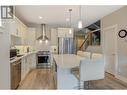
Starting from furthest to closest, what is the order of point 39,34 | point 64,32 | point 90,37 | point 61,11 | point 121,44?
point 39,34 → point 90,37 → point 64,32 → point 61,11 → point 121,44

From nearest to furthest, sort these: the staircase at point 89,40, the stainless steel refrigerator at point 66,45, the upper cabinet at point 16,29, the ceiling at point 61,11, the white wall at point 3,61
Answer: the white wall at point 3,61 < the upper cabinet at point 16,29 < the ceiling at point 61,11 < the stainless steel refrigerator at point 66,45 < the staircase at point 89,40

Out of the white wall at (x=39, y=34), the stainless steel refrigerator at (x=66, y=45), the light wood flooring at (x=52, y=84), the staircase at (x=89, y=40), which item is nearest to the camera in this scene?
the light wood flooring at (x=52, y=84)

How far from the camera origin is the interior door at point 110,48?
5676mm

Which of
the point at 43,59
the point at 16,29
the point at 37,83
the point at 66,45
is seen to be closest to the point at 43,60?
the point at 43,59

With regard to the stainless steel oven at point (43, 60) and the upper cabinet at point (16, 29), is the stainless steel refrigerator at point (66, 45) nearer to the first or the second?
the stainless steel oven at point (43, 60)

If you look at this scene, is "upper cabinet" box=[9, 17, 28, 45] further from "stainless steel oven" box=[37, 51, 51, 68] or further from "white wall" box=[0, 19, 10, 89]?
"white wall" box=[0, 19, 10, 89]

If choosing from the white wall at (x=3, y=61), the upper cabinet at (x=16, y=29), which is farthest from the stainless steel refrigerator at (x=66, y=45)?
the white wall at (x=3, y=61)

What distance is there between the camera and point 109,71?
6.06 meters

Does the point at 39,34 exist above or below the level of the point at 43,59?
above

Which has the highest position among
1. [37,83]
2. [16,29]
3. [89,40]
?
[16,29]

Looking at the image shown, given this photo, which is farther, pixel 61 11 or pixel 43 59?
pixel 43 59

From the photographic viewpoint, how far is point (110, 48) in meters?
6.03

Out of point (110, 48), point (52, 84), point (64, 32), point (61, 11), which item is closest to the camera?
point (52, 84)

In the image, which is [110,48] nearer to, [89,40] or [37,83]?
[89,40]
